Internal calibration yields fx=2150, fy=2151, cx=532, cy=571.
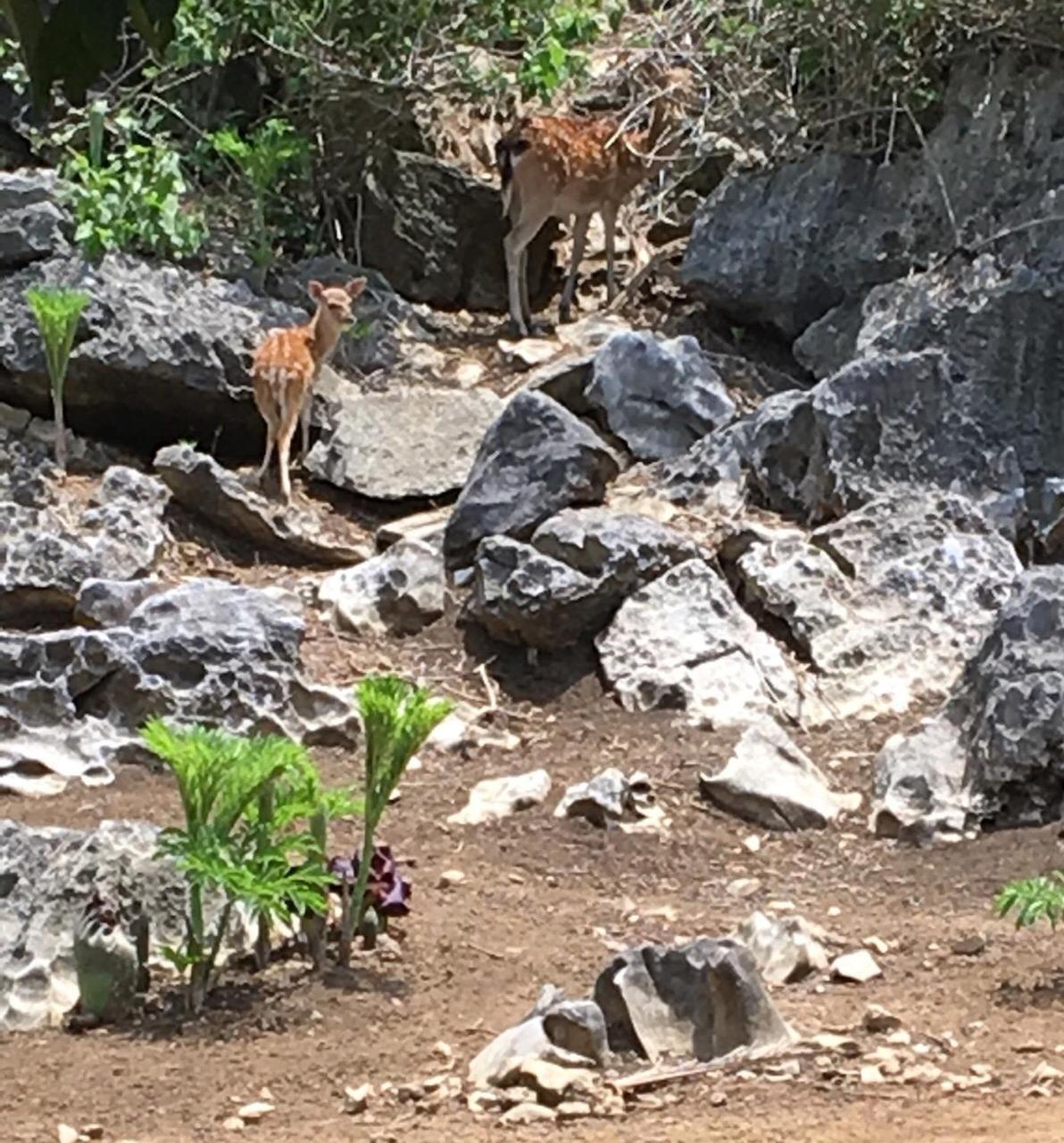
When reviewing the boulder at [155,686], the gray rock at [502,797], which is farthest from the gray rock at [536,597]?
the gray rock at [502,797]

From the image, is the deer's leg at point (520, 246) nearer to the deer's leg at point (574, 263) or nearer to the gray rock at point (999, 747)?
the deer's leg at point (574, 263)

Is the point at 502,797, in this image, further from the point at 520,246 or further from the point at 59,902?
the point at 520,246

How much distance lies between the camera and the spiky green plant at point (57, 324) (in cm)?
869

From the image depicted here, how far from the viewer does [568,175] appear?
37.4 feet

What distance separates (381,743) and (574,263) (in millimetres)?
7119

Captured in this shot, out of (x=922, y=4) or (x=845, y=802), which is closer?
(x=845, y=802)

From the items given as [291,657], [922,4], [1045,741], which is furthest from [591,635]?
[922,4]

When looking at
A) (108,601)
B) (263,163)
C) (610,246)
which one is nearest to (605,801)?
(108,601)

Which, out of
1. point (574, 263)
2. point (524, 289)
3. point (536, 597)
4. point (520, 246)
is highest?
point (520, 246)

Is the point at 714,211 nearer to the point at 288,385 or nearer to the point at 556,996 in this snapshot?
the point at 288,385

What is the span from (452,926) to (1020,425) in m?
4.03

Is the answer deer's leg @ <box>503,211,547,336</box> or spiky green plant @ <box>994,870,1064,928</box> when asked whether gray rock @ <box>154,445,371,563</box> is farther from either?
spiky green plant @ <box>994,870,1064,928</box>

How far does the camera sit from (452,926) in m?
5.44

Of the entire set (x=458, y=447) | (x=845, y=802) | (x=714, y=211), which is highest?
(x=714, y=211)
